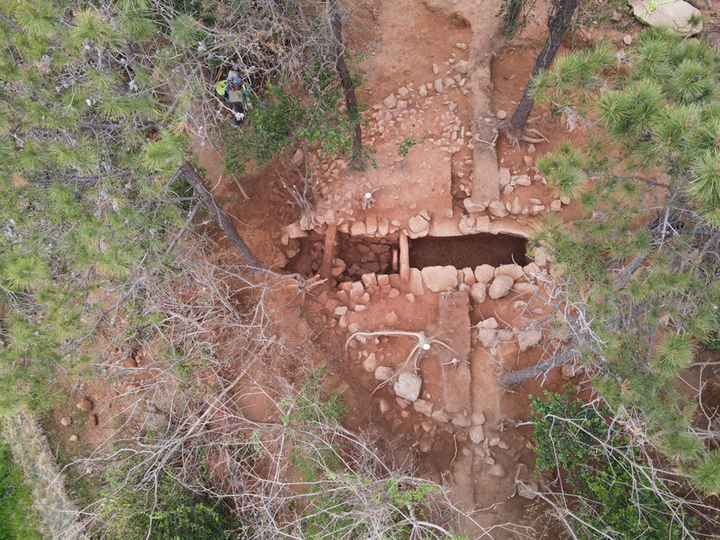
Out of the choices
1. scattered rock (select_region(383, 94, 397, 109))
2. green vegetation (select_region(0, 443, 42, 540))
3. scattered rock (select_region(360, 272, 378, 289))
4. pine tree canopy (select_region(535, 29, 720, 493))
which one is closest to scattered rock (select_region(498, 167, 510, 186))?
scattered rock (select_region(383, 94, 397, 109))

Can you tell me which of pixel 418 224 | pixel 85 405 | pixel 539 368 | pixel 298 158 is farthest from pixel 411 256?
pixel 85 405

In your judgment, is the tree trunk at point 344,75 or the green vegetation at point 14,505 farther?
the green vegetation at point 14,505

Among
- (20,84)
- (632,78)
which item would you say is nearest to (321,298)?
(20,84)

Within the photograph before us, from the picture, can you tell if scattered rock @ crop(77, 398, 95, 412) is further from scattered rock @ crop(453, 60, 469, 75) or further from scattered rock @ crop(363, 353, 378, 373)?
scattered rock @ crop(453, 60, 469, 75)

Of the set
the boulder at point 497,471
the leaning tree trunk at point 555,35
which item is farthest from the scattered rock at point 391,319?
the leaning tree trunk at point 555,35

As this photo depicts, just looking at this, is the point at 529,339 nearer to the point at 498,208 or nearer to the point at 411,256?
the point at 498,208

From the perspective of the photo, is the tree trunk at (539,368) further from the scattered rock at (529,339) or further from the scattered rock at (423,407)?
the scattered rock at (423,407)
